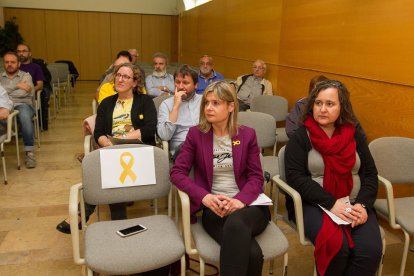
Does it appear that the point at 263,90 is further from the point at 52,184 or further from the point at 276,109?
the point at 52,184

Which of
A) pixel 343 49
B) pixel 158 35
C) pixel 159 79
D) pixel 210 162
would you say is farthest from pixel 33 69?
pixel 158 35

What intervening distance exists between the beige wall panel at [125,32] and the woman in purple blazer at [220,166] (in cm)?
1181

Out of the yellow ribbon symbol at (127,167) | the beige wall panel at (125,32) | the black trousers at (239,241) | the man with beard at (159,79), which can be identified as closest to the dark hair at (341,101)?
the black trousers at (239,241)

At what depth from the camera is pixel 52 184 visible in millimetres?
4094

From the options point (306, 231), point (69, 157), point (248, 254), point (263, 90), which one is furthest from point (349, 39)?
point (69, 157)

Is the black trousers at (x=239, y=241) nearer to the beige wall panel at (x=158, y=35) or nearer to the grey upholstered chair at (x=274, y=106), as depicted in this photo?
the grey upholstered chair at (x=274, y=106)

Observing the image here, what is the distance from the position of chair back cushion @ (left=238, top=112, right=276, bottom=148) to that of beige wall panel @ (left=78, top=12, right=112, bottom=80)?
432 inches

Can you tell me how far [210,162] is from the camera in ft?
7.38

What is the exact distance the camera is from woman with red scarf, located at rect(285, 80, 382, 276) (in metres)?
2.06

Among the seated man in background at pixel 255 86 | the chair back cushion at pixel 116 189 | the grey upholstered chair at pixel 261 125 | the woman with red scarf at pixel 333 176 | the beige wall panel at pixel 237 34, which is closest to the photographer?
the woman with red scarf at pixel 333 176

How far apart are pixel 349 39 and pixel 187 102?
170 centimetres

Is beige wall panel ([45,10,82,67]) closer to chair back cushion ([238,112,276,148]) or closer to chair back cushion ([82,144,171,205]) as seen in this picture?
chair back cushion ([238,112,276,148])

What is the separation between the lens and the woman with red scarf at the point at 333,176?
206 centimetres

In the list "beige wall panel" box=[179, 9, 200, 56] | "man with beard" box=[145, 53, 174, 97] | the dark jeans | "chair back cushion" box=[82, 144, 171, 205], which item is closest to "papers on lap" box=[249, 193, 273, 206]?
"chair back cushion" box=[82, 144, 171, 205]
